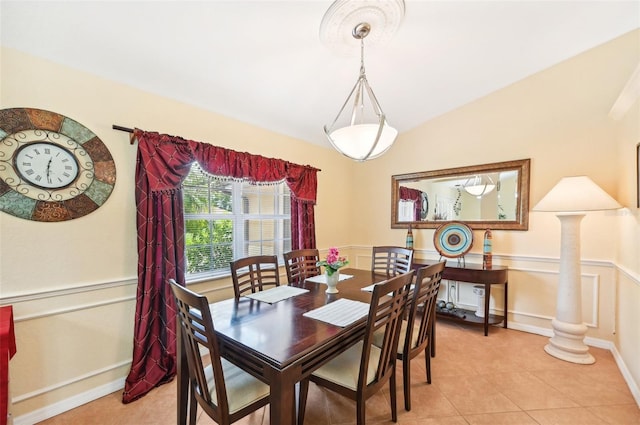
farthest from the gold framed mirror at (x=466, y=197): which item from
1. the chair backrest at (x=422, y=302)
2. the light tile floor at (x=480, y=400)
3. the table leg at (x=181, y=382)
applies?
the table leg at (x=181, y=382)

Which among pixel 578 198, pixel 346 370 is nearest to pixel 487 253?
pixel 578 198

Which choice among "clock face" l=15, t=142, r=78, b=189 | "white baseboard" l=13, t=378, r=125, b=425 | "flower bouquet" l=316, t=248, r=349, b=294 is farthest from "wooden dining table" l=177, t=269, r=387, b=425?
"clock face" l=15, t=142, r=78, b=189

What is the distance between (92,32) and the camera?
5.32 feet

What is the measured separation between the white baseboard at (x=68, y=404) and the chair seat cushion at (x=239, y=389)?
45.7 inches

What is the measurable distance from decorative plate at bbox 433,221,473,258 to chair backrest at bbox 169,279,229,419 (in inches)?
114

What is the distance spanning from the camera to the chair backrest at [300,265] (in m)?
2.52

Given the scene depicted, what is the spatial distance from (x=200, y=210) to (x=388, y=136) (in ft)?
6.09

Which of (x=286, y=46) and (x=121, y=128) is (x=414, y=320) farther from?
(x=121, y=128)

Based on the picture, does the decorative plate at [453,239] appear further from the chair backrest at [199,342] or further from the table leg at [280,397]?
the chair backrest at [199,342]

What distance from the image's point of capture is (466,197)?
3.30 meters

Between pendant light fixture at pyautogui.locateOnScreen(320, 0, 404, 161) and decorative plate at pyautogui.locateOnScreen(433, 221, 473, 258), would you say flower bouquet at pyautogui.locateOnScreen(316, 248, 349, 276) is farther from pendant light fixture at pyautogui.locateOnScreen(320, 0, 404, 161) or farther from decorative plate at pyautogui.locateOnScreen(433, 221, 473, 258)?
decorative plate at pyautogui.locateOnScreen(433, 221, 473, 258)

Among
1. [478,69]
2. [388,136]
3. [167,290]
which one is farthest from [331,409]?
[478,69]

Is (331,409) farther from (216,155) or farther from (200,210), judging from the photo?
(216,155)

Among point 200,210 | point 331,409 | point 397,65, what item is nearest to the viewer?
point 331,409
